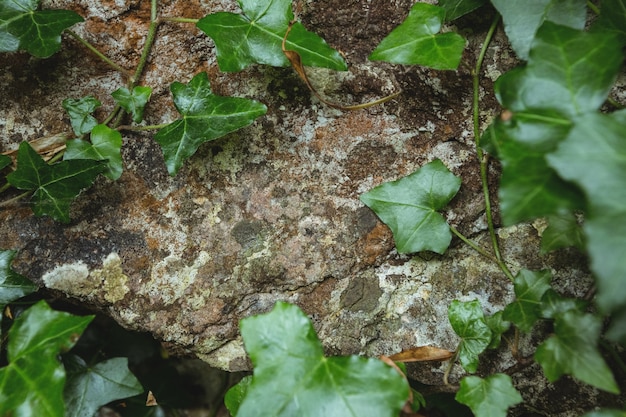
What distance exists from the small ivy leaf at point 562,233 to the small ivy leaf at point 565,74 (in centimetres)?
21

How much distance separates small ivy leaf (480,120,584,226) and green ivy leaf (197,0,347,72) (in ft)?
1.22

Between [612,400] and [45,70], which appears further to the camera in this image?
[45,70]

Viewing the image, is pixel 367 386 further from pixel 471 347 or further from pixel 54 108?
pixel 54 108

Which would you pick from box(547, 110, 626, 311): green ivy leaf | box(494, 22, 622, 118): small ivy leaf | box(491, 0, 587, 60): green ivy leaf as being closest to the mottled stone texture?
box(491, 0, 587, 60): green ivy leaf

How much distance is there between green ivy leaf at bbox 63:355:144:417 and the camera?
38.8 inches

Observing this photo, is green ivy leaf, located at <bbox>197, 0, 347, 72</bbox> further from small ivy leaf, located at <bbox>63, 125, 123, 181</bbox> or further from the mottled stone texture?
small ivy leaf, located at <bbox>63, 125, 123, 181</bbox>

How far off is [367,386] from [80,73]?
0.81m

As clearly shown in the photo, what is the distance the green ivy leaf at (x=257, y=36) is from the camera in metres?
0.91

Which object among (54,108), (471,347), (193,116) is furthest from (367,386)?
(54,108)

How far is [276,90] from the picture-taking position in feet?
3.39

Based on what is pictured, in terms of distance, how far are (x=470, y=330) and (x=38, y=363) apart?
68 centimetres

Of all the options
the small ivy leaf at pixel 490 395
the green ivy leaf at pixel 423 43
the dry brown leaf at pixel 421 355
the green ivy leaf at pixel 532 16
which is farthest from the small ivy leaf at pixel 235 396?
the green ivy leaf at pixel 532 16

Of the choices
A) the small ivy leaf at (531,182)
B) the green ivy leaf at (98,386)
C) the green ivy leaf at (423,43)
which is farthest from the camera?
the green ivy leaf at (98,386)

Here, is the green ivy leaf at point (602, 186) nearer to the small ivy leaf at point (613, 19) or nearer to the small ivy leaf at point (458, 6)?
the small ivy leaf at point (613, 19)
